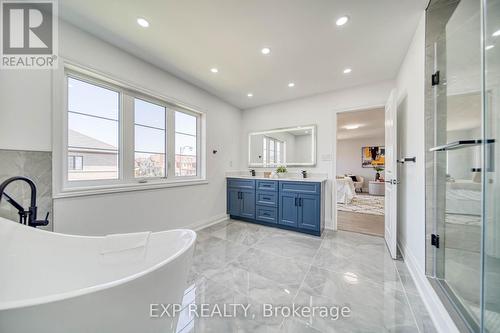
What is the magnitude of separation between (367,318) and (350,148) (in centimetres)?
815

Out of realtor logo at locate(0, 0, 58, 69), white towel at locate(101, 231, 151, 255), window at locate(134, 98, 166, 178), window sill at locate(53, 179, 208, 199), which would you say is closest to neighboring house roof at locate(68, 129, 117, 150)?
window at locate(134, 98, 166, 178)

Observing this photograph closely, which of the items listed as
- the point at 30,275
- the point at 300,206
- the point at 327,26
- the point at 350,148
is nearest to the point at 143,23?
the point at 327,26

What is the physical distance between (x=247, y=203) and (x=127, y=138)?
2.28 meters

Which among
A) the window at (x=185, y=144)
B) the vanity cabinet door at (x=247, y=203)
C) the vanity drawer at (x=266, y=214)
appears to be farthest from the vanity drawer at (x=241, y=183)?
the window at (x=185, y=144)

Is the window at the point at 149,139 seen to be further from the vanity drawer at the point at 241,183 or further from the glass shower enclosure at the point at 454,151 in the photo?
the glass shower enclosure at the point at 454,151

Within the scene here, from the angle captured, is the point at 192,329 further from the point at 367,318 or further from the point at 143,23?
the point at 143,23

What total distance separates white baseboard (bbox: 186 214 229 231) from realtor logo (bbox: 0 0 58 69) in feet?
8.50

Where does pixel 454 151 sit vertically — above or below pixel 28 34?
below

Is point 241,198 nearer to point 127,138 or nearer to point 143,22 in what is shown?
point 127,138

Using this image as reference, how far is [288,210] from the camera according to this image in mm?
3160

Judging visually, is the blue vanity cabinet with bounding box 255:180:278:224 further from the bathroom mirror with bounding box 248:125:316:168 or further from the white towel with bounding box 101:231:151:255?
the white towel with bounding box 101:231:151:255

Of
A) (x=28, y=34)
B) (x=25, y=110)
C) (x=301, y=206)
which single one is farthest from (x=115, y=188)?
(x=301, y=206)

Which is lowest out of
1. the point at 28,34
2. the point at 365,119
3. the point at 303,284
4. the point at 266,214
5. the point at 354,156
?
the point at 303,284

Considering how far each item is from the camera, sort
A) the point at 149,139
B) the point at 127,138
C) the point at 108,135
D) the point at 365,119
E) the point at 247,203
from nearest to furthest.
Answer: the point at 108,135 < the point at 127,138 < the point at 149,139 < the point at 247,203 < the point at 365,119
